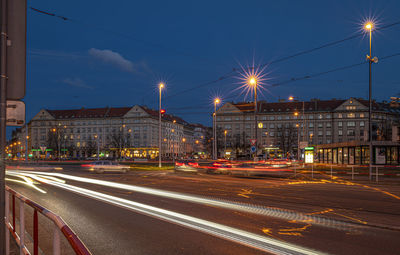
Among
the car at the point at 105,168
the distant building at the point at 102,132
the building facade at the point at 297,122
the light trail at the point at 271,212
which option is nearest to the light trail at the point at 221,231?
the light trail at the point at 271,212

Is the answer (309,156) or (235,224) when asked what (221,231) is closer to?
(235,224)

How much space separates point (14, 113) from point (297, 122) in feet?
415

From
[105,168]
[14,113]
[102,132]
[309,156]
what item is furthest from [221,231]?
[102,132]

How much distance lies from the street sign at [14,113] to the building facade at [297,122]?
113 meters

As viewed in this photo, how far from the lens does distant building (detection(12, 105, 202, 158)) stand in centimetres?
13125

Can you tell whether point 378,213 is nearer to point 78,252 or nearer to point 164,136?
point 78,252

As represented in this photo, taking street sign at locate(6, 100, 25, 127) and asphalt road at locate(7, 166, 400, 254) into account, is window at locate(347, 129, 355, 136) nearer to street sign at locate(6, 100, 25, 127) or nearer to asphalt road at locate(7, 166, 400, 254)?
asphalt road at locate(7, 166, 400, 254)

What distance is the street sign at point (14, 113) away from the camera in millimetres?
4680

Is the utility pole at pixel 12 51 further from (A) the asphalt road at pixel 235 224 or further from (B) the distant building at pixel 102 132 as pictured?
(B) the distant building at pixel 102 132

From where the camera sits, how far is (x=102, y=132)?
138625 millimetres

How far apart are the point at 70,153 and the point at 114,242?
141418 mm

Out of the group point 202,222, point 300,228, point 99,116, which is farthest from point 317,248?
point 99,116

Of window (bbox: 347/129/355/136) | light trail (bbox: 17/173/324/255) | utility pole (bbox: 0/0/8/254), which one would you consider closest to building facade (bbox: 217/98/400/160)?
window (bbox: 347/129/355/136)

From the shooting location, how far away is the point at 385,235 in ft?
26.2
